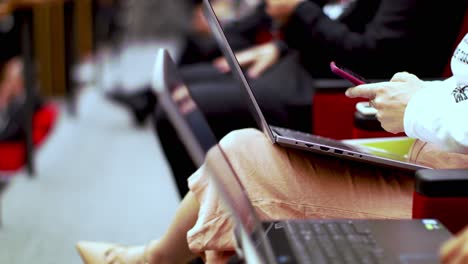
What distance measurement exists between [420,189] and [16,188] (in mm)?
2021

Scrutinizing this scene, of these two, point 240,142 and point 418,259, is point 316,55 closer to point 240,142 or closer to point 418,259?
point 240,142

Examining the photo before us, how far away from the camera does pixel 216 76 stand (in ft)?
7.91

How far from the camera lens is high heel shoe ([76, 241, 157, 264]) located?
1.29 meters

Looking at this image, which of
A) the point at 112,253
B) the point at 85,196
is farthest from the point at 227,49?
the point at 85,196

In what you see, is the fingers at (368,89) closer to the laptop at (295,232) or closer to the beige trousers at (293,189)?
the beige trousers at (293,189)

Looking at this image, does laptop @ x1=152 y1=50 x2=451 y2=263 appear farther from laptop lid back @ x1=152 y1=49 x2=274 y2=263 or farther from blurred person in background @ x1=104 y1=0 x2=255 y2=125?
blurred person in background @ x1=104 y1=0 x2=255 y2=125

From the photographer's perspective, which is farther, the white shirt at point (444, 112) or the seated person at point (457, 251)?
the white shirt at point (444, 112)

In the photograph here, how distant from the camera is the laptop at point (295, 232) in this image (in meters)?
0.77

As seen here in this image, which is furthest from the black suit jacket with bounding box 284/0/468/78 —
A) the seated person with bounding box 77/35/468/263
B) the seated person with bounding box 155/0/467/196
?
the seated person with bounding box 77/35/468/263

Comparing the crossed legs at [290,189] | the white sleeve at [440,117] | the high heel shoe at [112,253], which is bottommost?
the high heel shoe at [112,253]

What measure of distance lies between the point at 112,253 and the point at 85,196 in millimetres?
1294

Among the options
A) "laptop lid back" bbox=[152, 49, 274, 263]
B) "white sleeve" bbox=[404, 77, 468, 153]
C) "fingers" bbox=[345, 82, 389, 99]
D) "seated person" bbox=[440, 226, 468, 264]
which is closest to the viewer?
"seated person" bbox=[440, 226, 468, 264]

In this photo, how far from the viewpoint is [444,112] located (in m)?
0.95

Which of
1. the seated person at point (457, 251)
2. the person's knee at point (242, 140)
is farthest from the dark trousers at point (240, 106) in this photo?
the seated person at point (457, 251)
